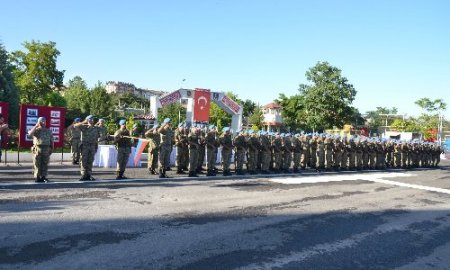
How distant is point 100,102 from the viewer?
3962 cm

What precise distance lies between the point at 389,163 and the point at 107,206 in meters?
22.2

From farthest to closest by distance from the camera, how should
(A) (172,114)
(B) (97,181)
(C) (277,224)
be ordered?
1. (A) (172,114)
2. (B) (97,181)
3. (C) (277,224)

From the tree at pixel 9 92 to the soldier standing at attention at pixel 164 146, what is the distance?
1783 centimetres

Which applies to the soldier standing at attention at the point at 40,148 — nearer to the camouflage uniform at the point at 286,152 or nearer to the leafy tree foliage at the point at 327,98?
the camouflage uniform at the point at 286,152

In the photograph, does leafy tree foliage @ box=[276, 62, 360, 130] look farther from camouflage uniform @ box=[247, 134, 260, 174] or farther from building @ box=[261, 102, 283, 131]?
camouflage uniform @ box=[247, 134, 260, 174]

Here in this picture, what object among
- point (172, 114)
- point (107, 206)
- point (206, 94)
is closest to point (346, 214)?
point (107, 206)

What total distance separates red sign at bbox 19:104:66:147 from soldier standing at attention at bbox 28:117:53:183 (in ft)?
14.0

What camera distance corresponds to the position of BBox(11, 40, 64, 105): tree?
135ft

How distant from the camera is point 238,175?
15727 millimetres

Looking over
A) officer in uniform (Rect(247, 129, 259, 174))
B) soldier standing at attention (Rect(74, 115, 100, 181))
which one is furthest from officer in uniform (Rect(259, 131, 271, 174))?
soldier standing at attention (Rect(74, 115, 100, 181))

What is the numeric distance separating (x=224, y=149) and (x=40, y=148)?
694 cm

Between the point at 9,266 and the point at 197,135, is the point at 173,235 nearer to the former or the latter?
the point at 9,266

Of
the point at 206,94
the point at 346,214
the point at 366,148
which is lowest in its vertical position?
the point at 346,214

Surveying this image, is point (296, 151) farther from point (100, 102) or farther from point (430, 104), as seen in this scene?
point (430, 104)
